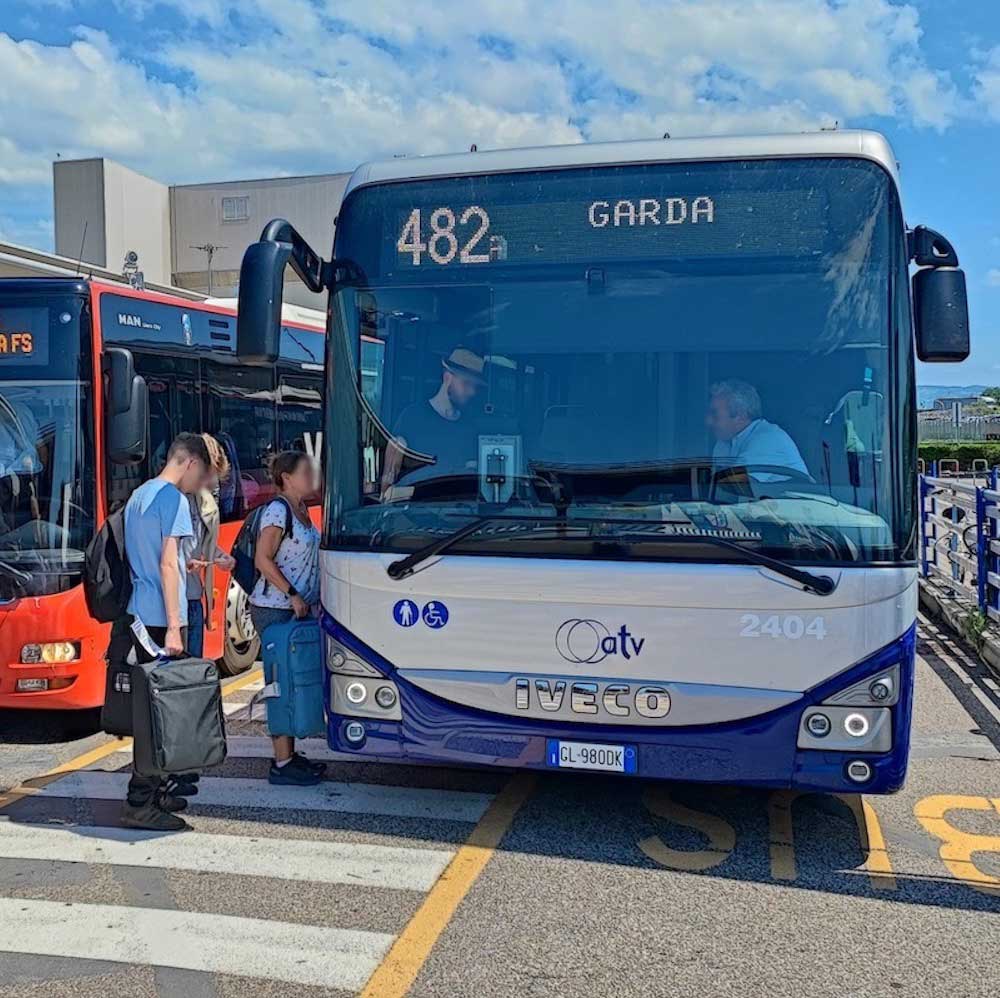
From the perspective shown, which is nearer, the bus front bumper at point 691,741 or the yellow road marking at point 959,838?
the bus front bumper at point 691,741

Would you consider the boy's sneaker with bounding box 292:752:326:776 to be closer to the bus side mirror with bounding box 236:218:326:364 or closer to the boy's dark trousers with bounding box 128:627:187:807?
the boy's dark trousers with bounding box 128:627:187:807

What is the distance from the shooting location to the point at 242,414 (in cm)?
896

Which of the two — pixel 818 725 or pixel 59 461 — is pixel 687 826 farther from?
pixel 59 461

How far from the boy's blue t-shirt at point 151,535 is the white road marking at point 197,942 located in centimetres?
138

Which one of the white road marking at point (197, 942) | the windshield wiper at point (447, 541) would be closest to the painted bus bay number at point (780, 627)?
the windshield wiper at point (447, 541)

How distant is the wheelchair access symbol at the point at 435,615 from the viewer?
194 inches

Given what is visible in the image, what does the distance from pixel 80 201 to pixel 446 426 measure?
31.1 metres

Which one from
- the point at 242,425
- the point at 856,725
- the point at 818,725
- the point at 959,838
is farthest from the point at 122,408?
the point at 959,838

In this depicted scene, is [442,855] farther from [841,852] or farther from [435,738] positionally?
[841,852]

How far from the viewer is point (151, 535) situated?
5.25 metres

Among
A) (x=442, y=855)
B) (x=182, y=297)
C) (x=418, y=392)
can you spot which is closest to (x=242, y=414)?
(x=182, y=297)

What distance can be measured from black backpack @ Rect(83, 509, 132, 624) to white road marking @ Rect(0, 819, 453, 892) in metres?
1.04

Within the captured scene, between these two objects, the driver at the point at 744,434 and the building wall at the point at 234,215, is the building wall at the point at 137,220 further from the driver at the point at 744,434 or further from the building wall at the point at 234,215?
the driver at the point at 744,434

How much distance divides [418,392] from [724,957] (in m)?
2.62
